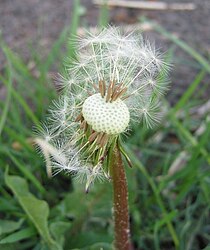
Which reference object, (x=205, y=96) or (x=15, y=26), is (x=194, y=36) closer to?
(x=205, y=96)

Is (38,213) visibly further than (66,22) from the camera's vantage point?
No

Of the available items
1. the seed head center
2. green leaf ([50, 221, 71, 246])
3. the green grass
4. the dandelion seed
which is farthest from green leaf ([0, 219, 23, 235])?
the seed head center

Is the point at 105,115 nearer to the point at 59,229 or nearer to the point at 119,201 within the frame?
the point at 119,201

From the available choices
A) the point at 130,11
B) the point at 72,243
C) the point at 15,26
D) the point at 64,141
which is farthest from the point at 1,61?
the point at 64,141

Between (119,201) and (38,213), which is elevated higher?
(119,201)

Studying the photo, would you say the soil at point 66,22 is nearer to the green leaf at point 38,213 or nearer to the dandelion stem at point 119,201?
the green leaf at point 38,213

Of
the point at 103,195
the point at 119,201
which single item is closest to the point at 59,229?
the point at 103,195

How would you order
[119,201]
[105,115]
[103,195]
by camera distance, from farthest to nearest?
[103,195] → [119,201] → [105,115]
